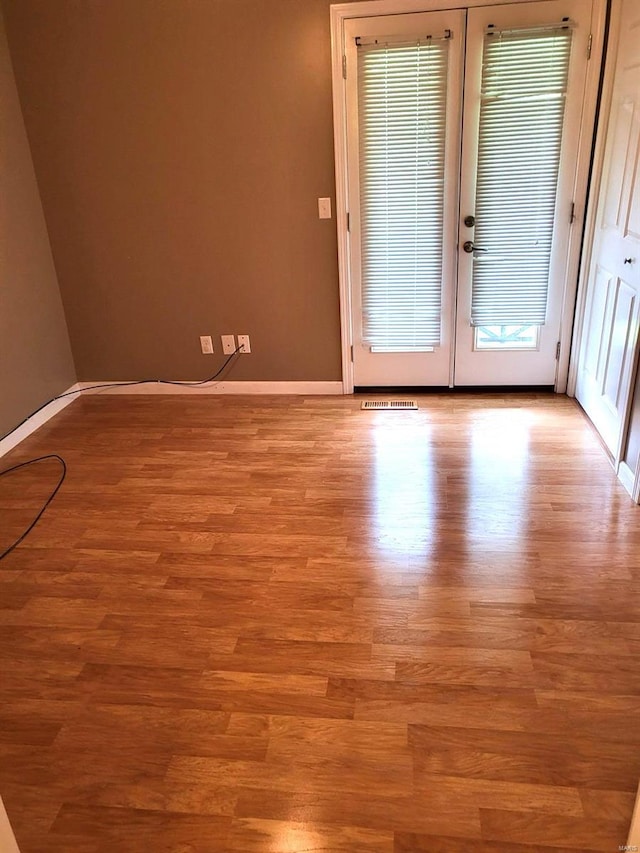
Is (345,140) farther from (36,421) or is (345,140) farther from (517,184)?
(36,421)

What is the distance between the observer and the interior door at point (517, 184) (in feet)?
11.0

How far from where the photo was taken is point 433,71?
11.4ft

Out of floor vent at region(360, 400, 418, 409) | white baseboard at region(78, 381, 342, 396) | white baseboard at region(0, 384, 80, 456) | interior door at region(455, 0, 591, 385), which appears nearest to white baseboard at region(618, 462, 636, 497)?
interior door at region(455, 0, 591, 385)

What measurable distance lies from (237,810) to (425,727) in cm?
56

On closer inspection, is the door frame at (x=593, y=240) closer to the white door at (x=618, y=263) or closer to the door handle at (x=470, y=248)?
the white door at (x=618, y=263)

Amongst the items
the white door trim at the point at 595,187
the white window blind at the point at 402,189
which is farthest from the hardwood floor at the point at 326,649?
the white window blind at the point at 402,189

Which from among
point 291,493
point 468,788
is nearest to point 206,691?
point 468,788

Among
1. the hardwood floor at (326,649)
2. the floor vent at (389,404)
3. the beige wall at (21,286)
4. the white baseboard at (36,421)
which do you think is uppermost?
the beige wall at (21,286)

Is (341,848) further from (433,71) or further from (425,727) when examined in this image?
(433,71)

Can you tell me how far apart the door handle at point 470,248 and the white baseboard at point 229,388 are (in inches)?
46.0

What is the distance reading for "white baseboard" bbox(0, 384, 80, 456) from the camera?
145 inches

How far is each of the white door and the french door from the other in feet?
0.83

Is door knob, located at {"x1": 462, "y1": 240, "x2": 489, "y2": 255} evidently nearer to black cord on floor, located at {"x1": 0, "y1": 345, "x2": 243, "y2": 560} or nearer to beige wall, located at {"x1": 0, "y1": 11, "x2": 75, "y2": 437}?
black cord on floor, located at {"x1": 0, "y1": 345, "x2": 243, "y2": 560}

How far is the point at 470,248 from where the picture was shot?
12.4ft
